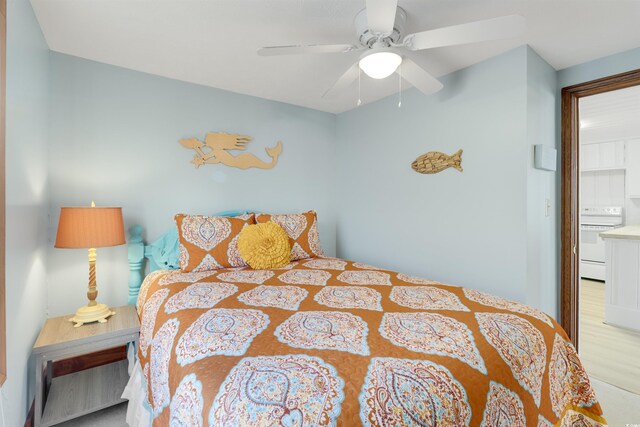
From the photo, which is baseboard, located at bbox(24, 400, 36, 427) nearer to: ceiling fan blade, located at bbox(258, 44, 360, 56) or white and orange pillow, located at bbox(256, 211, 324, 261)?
white and orange pillow, located at bbox(256, 211, 324, 261)

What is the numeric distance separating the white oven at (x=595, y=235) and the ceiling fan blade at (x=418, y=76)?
15.6 ft

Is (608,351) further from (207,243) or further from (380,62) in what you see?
(207,243)

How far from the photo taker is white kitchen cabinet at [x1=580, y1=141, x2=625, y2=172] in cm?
491

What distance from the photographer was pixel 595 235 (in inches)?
197

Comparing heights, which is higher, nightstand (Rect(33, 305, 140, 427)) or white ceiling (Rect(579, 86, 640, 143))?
white ceiling (Rect(579, 86, 640, 143))

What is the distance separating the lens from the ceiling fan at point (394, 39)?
4.34ft

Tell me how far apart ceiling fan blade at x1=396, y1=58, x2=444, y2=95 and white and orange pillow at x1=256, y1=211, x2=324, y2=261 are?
4.65 feet

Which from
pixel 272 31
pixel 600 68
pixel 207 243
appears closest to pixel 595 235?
pixel 600 68

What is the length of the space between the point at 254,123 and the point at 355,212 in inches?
57.0

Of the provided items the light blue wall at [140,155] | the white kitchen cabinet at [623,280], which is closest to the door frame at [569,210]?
the white kitchen cabinet at [623,280]

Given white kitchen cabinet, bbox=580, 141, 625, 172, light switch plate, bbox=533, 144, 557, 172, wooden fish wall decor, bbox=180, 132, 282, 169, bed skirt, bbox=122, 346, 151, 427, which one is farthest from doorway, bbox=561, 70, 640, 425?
wooden fish wall decor, bbox=180, 132, 282, 169

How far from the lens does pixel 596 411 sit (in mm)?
1400

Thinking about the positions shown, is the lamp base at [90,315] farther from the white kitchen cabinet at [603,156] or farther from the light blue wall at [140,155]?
the white kitchen cabinet at [603,156]

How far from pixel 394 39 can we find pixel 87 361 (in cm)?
304
